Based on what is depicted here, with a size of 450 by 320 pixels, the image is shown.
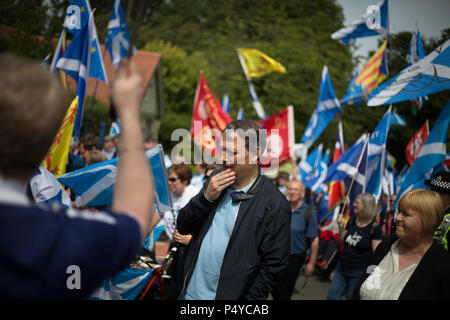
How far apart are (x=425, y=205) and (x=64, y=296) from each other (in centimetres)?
238

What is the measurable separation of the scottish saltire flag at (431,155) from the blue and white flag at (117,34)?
18.7 feet

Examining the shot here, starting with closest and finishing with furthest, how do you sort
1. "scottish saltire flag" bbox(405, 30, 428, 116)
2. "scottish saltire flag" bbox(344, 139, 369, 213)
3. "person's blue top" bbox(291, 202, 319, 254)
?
"person's blue top" bbox(291, 202, 319, 254) < "scottish saltire flag" bbox(344, 139, 369, 213) < "scottish saltire flag" bbox(405, 30, 428, 116)

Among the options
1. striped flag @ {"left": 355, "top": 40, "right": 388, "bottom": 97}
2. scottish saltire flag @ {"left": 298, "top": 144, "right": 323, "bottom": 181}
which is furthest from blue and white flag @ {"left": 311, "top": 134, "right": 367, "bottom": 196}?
scottish saltire flag @ {"left": 298, "top": 144, "right": 323, "bottom": 181}

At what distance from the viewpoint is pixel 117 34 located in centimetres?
888

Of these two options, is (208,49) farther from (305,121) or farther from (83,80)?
(83,80)

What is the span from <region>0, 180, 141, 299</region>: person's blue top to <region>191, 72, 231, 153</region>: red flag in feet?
26.2

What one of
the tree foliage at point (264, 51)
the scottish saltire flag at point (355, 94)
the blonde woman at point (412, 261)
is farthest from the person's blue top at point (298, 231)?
the tree foliage at point (264, 51)

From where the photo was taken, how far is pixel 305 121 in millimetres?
30344

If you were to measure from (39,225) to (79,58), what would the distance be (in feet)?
18.1

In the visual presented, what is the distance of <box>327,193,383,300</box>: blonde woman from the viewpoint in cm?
539

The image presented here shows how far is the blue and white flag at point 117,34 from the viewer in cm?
872

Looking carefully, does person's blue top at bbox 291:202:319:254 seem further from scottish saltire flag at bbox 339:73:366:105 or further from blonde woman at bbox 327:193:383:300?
scottish saltire flag at bbox 339:73:366:105

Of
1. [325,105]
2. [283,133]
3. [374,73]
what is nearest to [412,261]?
[283,133]

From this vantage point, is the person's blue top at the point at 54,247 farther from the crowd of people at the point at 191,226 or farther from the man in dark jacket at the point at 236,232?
the man in dark jacket at the point at 236,232
